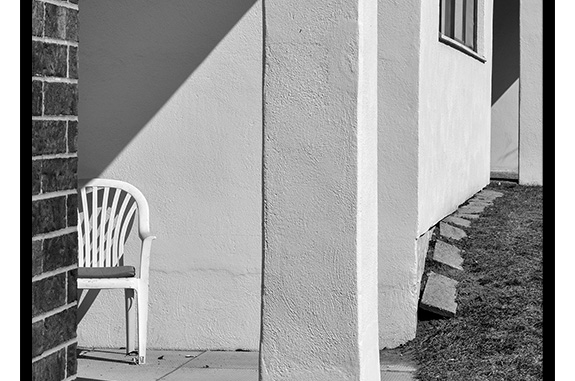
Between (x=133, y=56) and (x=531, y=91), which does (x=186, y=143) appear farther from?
(x=531, y=91)

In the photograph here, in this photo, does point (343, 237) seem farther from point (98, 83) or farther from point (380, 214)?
point (98, 83)

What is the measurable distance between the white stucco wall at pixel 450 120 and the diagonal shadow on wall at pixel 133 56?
1.48m

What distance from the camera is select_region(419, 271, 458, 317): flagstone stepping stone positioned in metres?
6.11

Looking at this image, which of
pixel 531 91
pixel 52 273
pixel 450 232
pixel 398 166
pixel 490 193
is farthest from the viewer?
pixel 531 91

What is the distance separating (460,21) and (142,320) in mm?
5343

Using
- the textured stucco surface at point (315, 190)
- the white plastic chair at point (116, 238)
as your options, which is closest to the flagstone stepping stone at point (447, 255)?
the white plastic chair at point (116, 238)

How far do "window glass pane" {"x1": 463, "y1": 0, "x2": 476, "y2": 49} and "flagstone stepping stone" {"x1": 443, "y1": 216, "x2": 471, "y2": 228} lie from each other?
96.3 inches

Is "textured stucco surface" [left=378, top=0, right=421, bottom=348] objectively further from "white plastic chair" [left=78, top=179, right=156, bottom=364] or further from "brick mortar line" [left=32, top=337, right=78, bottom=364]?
"brick mortar line" [left=32, top=337, right=78, bottom=364]

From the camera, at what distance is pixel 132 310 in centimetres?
601

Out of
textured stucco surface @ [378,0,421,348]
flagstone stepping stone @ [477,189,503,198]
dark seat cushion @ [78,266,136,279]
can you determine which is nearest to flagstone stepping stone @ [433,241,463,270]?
textured stucco surface @ [378,0,421,348]

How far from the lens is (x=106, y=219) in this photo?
20.3ft

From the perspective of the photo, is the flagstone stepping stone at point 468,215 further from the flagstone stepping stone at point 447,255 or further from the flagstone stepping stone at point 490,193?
the flagstone stepping stone at point 490,193

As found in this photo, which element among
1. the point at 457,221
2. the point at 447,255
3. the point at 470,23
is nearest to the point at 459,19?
the point at 470,23
